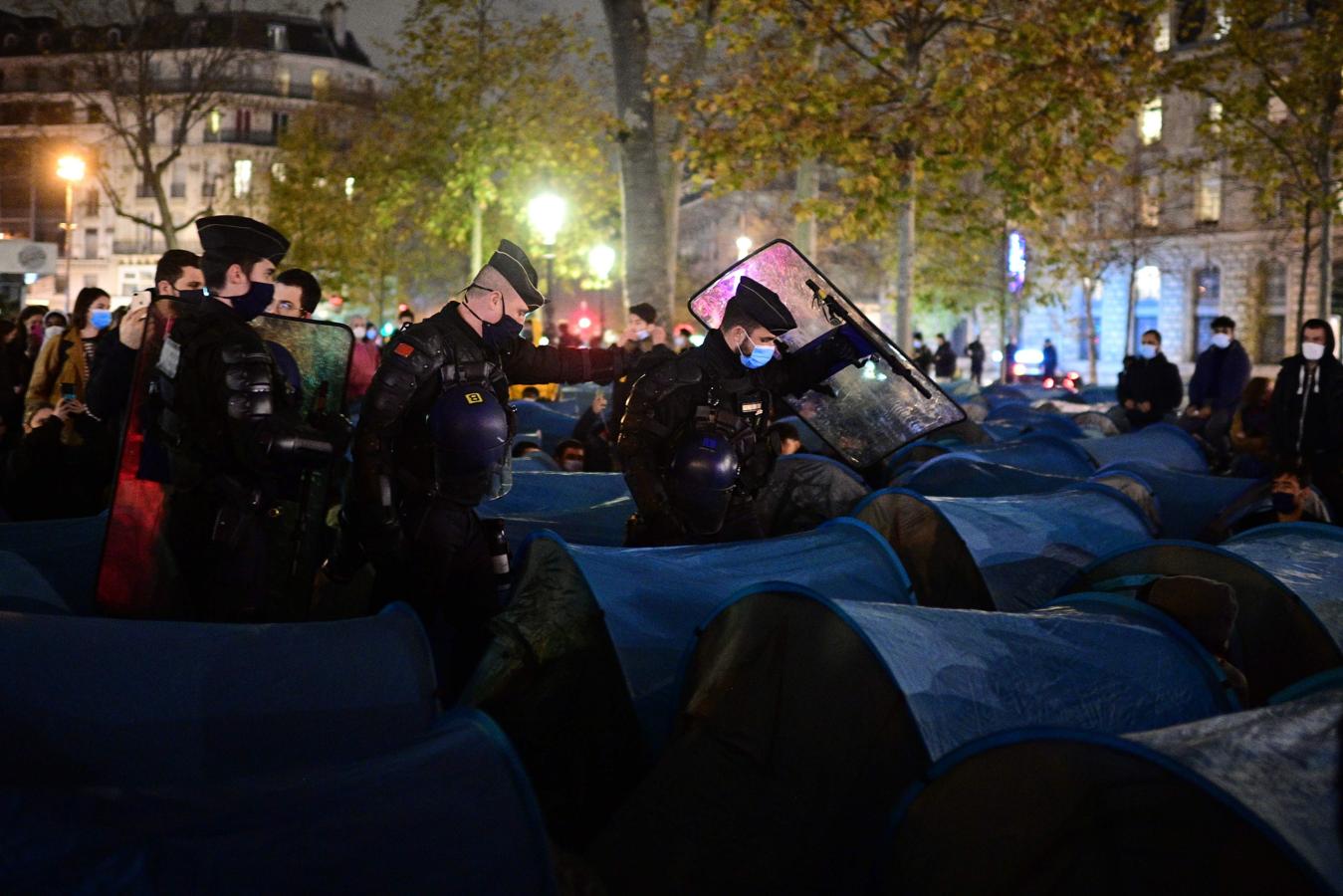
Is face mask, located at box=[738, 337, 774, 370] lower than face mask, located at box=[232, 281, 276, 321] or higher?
lower

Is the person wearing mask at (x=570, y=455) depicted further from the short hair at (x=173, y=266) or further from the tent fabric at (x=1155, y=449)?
the short hair at (x=173, y=266)

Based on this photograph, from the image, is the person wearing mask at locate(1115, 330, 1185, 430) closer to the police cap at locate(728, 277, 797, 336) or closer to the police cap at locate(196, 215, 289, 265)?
the police cap at locate(728, 277, 797, 336)

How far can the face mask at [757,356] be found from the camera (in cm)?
659

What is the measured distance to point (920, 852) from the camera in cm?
376

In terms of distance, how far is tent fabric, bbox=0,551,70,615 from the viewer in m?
5.33

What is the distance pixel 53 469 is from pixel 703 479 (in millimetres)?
4828

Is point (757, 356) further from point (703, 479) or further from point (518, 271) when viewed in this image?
point (518, 271)

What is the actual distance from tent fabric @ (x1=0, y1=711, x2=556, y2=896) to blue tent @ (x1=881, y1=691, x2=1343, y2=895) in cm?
94

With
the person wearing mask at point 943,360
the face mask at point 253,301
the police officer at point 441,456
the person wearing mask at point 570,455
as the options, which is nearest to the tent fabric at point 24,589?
the police officer at point 441,456

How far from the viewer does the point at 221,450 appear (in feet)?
17.5

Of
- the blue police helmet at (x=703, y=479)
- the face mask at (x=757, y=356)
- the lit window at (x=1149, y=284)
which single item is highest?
the lit window at (x=1149, y=284)

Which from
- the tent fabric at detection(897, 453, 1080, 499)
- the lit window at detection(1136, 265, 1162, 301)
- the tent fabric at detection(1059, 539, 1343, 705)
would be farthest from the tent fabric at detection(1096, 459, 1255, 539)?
the lit window at detection(1136, 265, 1162, 301)

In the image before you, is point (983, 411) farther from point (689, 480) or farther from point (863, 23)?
point (689, 480)

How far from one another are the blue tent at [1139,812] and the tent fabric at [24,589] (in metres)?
3.14
